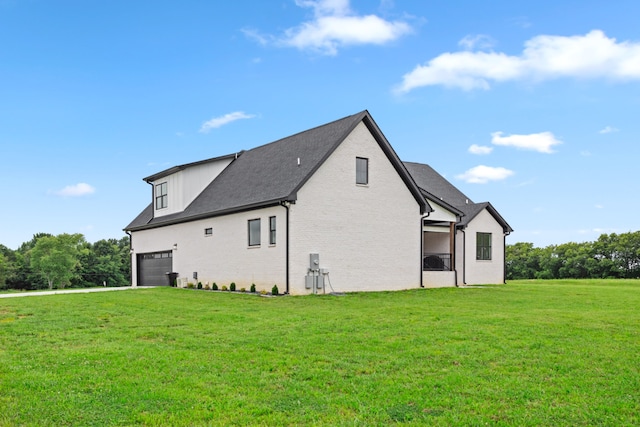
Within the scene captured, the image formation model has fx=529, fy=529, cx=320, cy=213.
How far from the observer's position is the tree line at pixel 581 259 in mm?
47406

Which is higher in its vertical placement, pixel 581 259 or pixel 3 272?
pixel 581 259

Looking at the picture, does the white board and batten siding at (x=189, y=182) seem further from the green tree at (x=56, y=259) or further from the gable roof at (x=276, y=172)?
the green tree at (x=56, y=259)

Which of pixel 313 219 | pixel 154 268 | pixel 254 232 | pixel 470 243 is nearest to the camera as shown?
pixel 313 219

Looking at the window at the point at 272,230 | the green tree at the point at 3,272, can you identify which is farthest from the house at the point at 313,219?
the green tree at the point at 3,272

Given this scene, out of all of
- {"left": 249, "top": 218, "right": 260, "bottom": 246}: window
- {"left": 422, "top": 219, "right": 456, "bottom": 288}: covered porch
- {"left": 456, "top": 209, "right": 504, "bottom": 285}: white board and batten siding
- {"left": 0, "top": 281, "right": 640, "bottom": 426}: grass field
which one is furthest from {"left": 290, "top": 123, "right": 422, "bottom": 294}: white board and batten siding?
{"left": 0, "top": 281, "right": 640, "bottom": 426}: grass field

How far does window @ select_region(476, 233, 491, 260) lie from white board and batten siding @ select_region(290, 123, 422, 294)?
712 cm

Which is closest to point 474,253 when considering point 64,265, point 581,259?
point 581,259

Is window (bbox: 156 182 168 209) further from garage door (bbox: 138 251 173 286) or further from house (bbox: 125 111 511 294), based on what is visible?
garage door (bbox: 138 251 173 286)

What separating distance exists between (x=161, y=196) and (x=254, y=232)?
10815 mm

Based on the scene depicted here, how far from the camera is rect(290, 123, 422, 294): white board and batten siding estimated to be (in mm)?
20688

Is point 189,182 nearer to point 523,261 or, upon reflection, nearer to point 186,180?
point 186,180

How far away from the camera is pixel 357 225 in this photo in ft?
72.7

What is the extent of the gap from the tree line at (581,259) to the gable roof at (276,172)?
31.9 meters

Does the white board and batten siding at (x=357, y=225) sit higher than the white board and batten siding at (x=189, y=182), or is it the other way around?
the white board and batten siding at (x=189, y=182)
